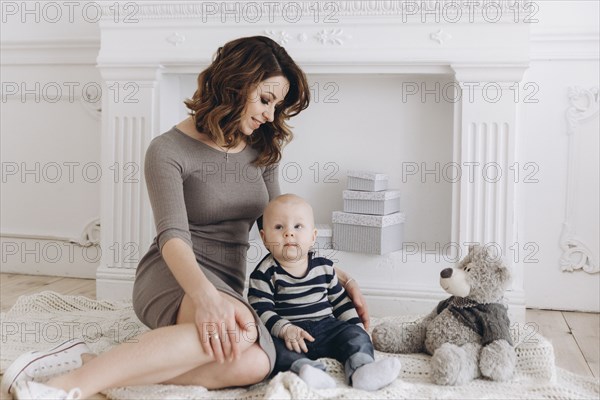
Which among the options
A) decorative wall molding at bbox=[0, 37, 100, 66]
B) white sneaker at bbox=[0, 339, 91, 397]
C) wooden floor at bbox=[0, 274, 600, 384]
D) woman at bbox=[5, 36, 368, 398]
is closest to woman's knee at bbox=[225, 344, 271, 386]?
woman at bbox=[5, 36, 368, 398]

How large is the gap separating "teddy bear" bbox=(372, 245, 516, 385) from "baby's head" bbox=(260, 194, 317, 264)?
1.09 feet

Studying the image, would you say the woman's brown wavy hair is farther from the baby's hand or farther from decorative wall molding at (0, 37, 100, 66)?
decorative wall molding at (0, 37, 100, 66)

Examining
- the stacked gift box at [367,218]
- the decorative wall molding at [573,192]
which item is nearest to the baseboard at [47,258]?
the stacked gift box at [367,218]

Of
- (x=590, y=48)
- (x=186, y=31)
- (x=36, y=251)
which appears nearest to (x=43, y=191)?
(x=36, y=251)

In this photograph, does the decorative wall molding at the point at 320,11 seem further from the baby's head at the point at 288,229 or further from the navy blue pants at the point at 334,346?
the navy blue pants at the point at 334,346

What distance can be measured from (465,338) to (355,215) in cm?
80

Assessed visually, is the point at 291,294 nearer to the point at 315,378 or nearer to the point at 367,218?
the point at 315,378

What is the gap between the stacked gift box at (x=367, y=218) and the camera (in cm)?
239

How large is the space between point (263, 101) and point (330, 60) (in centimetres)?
65

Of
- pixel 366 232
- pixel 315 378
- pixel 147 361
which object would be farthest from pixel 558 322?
pixel 147 361

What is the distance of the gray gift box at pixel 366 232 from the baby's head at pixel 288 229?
0.66m

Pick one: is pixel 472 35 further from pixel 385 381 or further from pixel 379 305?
pixel 385 381

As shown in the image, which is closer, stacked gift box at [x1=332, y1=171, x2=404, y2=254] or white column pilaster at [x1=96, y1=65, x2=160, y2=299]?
stacked gift box at [x1=332, y1=171, x2=404, y2=254]

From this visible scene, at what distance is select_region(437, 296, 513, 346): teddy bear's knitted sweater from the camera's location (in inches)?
65.5
